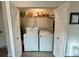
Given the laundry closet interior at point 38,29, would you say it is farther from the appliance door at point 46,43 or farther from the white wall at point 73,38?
the white wall at point 73,38

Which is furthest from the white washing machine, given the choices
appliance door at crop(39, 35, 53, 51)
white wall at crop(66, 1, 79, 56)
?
white wall at crop(66, 1, 79, 56)

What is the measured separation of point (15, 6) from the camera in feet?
10.9

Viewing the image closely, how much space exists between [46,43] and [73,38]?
1.23 metres

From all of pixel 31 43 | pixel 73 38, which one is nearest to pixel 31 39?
pixel 31 43

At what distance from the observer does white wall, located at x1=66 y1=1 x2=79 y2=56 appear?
3.43m

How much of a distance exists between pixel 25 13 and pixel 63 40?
2.56 m

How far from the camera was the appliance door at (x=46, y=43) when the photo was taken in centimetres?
455

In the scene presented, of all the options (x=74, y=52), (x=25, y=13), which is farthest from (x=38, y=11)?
(x=74, y=52)

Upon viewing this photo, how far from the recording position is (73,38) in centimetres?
371

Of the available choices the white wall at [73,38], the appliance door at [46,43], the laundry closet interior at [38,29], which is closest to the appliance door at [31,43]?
the laundry closet interior at [38,29]

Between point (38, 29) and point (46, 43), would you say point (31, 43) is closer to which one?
point (46, 43)

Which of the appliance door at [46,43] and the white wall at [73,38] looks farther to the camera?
the appliance door at [46,43]

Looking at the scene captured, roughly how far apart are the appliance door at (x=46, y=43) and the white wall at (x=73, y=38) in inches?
37.0

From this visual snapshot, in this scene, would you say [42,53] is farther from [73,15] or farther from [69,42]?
[73,15]
